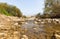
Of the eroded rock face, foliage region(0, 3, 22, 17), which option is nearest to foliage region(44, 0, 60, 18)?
foliage region(0, 3, 22, 17)

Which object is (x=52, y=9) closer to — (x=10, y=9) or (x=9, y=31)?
(x=10, y=9)

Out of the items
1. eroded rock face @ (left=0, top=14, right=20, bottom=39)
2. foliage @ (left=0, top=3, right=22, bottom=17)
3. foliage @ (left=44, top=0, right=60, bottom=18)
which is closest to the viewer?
eroded rock face @ (left=0, top=14, right=20, bottom=39)

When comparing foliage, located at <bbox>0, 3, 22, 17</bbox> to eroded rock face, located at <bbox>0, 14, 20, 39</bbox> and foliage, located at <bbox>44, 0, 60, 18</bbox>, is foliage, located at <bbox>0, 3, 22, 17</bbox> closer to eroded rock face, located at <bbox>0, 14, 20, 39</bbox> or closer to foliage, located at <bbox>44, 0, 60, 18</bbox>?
foliage, located at <bbox>44, 0, 60, 18</bbox>

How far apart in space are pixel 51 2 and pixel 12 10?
20.2ft

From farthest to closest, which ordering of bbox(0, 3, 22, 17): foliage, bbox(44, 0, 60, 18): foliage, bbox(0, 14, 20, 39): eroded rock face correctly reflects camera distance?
bbox(0, 3, 22, 17): foliage < bbox(44, 0, 60, 18): foliage < bbox(0, 14, 20, 39): eroded rock face

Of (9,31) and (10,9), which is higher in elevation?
(9,31)

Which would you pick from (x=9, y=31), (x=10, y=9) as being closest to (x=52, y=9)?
(x=10, y=9)

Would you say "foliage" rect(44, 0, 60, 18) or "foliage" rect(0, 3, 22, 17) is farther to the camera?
"foliage" rect(0, 3, 22, 17)

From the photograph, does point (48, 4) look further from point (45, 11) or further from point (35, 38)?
point (35, 38)

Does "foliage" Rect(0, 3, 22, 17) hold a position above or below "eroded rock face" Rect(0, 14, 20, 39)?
below

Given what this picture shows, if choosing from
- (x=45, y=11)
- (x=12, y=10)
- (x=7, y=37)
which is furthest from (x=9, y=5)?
(x=7, y=37)

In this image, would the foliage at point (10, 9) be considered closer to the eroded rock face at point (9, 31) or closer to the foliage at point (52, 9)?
the foliage at point (52, 9)

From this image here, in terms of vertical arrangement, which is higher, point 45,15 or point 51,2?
point 51,2

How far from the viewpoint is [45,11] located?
1160 inches
